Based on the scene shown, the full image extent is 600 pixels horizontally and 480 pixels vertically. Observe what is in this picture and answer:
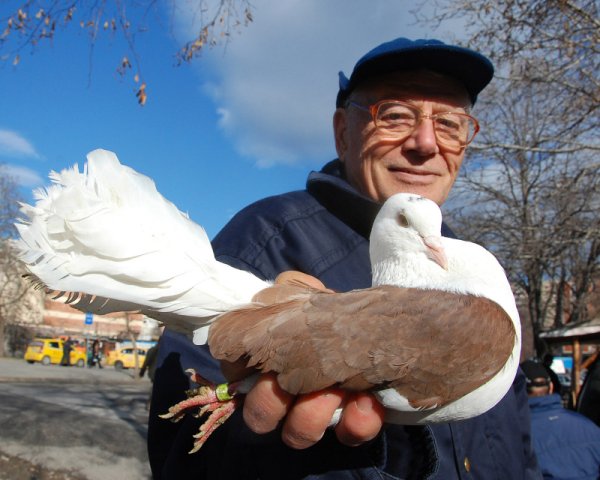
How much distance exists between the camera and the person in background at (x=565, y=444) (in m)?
4.36

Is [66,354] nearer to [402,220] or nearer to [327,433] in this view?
[327,433]

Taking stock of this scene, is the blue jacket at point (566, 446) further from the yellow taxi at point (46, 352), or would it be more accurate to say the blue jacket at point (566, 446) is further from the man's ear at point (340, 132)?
the yellow taxi at point (46, 352)

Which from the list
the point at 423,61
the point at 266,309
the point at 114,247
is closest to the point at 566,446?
the point at 423,61

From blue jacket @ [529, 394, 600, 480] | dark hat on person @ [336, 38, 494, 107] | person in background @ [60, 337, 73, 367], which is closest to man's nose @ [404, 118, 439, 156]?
dark hat on person @ [336, 38, 494, 107]

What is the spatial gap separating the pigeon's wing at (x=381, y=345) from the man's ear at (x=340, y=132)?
4.48ft

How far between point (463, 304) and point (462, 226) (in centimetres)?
1439

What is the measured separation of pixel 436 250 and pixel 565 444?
361 centimetres

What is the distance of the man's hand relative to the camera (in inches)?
59.4

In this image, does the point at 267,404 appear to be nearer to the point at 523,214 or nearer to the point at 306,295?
the point at 306,295

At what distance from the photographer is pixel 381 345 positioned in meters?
1.52

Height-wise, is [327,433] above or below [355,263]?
below

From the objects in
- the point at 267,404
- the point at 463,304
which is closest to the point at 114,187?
the point at 267,404

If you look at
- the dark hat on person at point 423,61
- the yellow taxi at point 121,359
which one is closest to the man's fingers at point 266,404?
the dark hat on person at point 423,61

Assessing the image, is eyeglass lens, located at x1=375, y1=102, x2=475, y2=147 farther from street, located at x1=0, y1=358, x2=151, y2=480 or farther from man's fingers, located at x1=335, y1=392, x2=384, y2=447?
street, located at x1=0, y1=358, x2=151, y2=480
